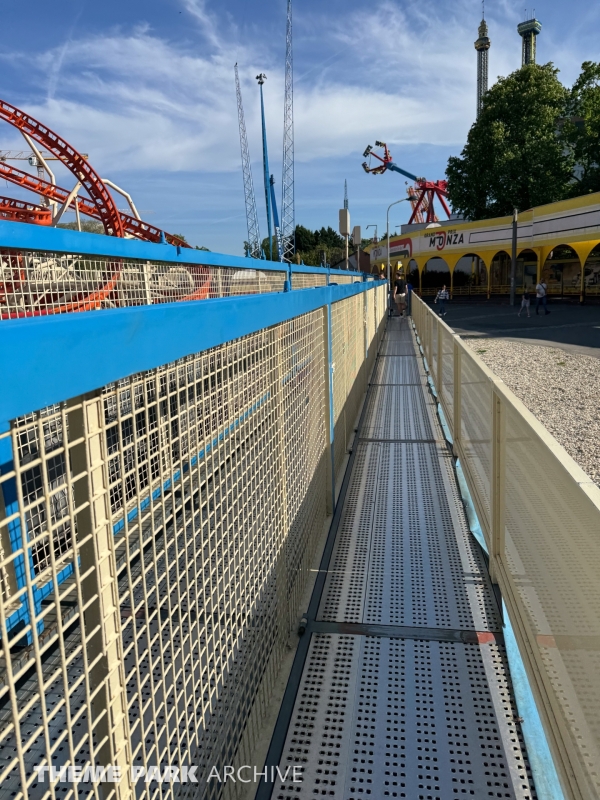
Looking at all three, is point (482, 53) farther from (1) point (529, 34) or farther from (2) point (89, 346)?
(2) point (89, 346)

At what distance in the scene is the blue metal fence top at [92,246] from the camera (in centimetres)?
352

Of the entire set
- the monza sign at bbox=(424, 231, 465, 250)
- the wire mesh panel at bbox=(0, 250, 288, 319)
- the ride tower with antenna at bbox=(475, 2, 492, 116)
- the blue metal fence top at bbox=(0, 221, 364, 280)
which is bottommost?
the wire mesh panel at bbox=(0, 250, 288, 319)

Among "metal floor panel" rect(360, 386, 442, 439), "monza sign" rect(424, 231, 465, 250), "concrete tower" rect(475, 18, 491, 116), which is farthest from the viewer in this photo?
"concrete tower" rect(475, 18, 491, 116)

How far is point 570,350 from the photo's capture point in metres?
14.9

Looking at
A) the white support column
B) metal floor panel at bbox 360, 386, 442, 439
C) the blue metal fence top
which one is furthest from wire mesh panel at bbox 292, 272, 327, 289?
the white support column

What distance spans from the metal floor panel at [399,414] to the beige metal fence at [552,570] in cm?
321

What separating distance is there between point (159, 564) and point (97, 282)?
9.61 feet

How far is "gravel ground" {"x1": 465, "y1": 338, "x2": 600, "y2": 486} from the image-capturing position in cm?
700

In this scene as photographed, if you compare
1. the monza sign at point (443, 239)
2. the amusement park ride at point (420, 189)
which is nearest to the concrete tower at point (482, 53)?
the amusement park ride at point (420, 189)

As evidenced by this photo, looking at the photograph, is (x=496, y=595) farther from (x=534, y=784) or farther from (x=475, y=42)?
(x=475, y=42)

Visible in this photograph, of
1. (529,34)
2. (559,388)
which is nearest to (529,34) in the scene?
(529,34)

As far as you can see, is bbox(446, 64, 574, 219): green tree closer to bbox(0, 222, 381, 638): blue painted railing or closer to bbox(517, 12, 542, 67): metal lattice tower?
bbox(0, 222, 381, 638): blue painted railing

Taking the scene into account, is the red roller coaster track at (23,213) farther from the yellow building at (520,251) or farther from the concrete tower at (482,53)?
the concrete tower at (482,53)

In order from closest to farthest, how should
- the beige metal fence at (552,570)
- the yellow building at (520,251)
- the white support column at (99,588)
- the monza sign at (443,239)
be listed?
the white support column at (99,588) < the beige metal fence at (552,570) < the yellow building at (520,251) < the monza sign at (443,239)
